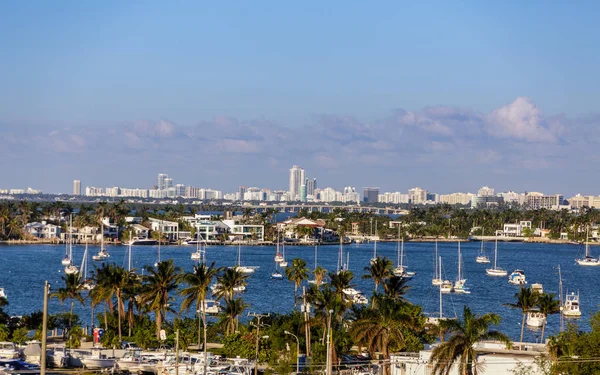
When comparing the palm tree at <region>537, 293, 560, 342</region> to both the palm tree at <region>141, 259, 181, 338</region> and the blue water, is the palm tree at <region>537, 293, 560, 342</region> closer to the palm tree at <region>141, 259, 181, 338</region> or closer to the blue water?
the blue water

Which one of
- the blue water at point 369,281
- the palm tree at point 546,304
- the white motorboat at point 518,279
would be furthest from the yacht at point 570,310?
the white motorboat at point 518,279

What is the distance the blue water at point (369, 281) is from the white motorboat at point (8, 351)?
17132 mm

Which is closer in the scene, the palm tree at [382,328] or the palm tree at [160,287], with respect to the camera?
the palm tree at [382,328]

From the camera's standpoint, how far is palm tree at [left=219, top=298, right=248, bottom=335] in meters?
43.6

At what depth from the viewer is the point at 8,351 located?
3684 centimetres

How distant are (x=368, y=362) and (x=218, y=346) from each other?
836 centimetres

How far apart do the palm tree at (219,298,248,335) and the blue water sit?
1398cm

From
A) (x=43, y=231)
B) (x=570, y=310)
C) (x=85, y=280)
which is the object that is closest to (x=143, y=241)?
(x=43, y=231)

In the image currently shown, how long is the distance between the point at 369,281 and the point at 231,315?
4858 cm

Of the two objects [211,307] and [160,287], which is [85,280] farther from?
[160,287]

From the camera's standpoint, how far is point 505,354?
32656mm

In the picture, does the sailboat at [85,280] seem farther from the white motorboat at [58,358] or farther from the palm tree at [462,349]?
the palm tree at [462,349]

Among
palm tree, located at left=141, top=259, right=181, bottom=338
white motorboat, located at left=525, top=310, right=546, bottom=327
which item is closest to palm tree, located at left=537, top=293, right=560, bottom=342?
white motorboat, located at left=525, top=310, right=546, bottom=327

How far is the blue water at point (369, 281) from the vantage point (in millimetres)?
67625
